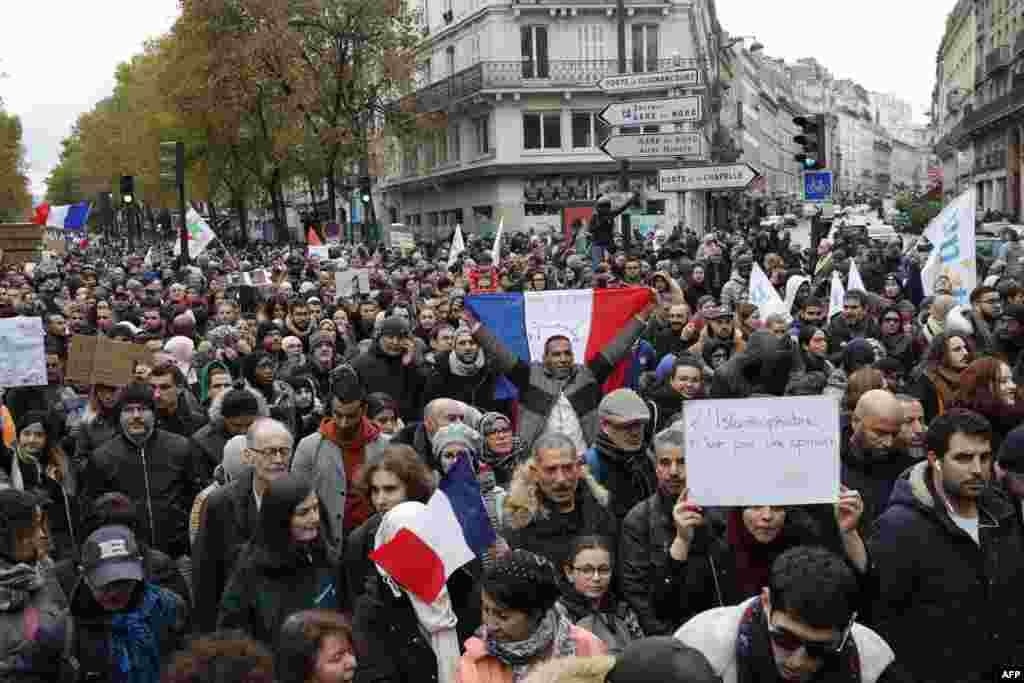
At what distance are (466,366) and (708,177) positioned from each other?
5.25 m

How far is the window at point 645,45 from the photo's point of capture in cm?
4838

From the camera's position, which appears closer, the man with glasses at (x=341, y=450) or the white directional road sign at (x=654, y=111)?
the man with glasses at (x=341, y=450)

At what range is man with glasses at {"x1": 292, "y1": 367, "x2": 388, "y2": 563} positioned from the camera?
5957mm

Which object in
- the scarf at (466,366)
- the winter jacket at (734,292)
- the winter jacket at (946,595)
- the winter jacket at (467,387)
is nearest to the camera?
the winter jacket at (946,595)

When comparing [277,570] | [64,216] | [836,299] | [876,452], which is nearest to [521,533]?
[277,570]

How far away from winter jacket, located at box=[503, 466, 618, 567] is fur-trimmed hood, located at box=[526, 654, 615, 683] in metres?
1.78

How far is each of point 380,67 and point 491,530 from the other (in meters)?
39.1

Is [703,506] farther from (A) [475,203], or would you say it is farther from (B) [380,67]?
(A) [475,203]

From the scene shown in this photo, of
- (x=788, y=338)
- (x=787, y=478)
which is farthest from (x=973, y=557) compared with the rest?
(x=788, y=338)

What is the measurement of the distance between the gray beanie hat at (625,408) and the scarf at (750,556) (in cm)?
127

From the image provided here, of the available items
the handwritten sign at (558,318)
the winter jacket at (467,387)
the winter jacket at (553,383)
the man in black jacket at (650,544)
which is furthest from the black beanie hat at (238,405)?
the man in black jacket at (650,544)

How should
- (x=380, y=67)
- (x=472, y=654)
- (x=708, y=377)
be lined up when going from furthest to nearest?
(x=380, y=67) → (x=708, y=377) → (x=472, y=654)

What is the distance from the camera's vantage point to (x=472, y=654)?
3711 mm

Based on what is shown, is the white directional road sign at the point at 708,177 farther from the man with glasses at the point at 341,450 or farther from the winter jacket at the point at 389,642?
the winter jacket at the point at 389,642
